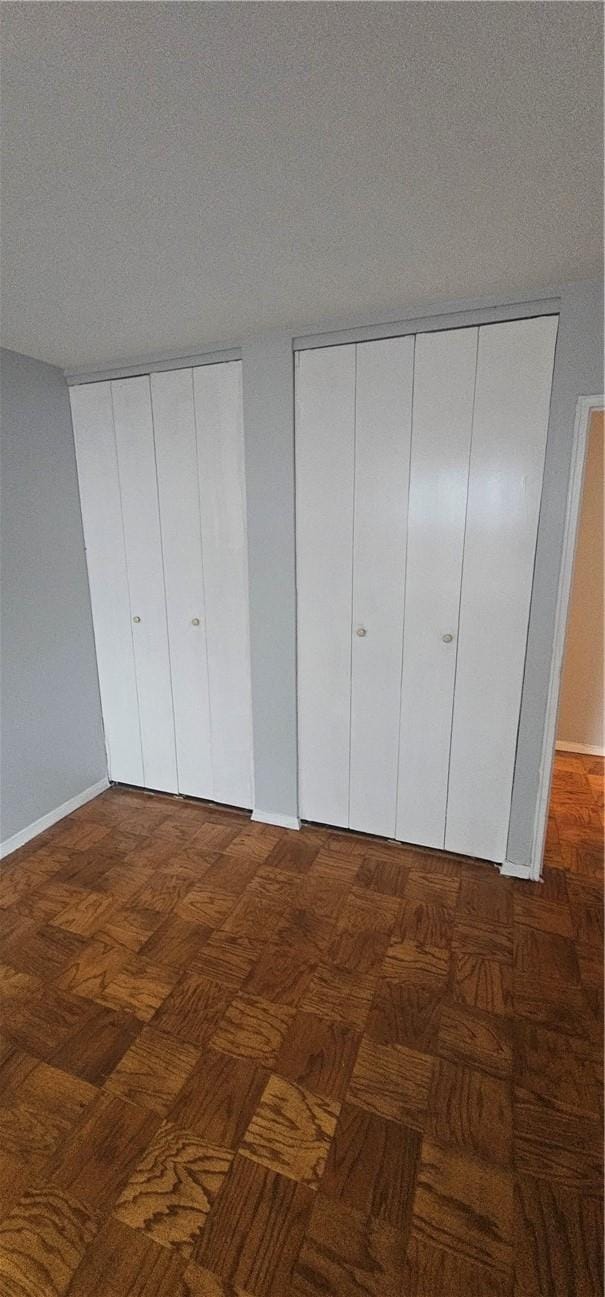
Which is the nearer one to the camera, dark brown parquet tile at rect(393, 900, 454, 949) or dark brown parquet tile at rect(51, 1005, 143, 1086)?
dark brown parquet tile at rect(51, 1005, 143, 1086)

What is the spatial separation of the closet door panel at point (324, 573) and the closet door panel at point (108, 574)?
39.4 inches

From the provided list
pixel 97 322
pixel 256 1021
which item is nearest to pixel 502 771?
pixel 256 1021

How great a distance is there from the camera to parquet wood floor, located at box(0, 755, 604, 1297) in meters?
1.00

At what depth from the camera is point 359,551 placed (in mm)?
2033

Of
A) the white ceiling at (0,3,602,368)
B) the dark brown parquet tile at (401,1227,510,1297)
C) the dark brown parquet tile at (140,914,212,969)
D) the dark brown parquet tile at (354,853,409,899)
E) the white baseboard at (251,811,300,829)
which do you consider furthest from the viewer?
the white baseboard at (251,811,300,829)

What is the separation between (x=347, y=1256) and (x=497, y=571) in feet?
6.25

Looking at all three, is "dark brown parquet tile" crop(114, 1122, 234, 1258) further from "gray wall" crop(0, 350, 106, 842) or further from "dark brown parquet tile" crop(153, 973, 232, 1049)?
"gray wall" crop(0, 350, 106, 842)

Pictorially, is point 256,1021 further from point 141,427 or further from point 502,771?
point 141,427

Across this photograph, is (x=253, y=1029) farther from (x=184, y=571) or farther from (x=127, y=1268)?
(x=184, y=571)

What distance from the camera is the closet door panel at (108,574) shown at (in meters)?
2.38

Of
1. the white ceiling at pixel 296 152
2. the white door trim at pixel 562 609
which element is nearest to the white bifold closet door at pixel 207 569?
the white ceiling at pixel 296 152

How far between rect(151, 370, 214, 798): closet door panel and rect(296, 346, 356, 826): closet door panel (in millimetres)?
525

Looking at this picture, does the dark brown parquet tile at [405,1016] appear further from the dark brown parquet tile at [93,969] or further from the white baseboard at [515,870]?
the dark brown parquet tile at [93,969]

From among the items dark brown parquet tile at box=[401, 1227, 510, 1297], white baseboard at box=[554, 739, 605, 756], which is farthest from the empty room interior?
white baseboard at box=[554, 739, 605, 756]
